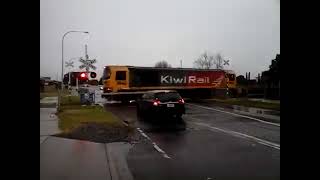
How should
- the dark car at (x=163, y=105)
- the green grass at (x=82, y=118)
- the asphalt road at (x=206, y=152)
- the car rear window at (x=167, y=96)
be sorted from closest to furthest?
the asphalt road at (x=206, y=152), the green grass at (x=82, y=118), the dark car at (x=163, y=105), the car rear window at (x=167, y=96)

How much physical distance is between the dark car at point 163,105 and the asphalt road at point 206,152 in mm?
A: 4071

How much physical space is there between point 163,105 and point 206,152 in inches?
490

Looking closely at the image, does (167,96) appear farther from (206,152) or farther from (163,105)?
(206,152)

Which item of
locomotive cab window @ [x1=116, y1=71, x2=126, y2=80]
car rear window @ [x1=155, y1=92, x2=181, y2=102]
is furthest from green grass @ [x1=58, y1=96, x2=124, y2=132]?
locomotive cab window @ [x1=116, y1=71, x2=126, y2=80]

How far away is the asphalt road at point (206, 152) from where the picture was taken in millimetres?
9828

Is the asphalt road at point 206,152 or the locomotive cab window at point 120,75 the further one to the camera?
the locomotive cab window at point 120,75

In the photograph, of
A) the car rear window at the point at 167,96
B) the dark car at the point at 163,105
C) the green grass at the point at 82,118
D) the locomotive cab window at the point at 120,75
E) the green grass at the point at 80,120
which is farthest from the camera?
the locomotive cab window at the point at 120,75

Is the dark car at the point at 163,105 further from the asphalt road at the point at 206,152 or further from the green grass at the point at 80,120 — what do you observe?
the asphalt road at the point at 206,152

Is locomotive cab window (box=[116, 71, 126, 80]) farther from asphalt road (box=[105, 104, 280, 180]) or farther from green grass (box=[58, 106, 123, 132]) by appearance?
asphalt road (box=[105, 104, 280, 180])

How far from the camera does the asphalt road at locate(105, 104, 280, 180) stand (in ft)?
32.2

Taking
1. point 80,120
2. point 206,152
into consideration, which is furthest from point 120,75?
point 206,152

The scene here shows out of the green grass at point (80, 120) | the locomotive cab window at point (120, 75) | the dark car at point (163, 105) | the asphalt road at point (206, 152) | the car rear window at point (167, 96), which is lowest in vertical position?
the asphalt road at point (206, 152)

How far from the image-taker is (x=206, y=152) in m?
13.0

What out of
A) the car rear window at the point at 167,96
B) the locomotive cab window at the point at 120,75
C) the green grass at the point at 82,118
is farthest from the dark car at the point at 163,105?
the locomotive cab window at the point at 120,75
